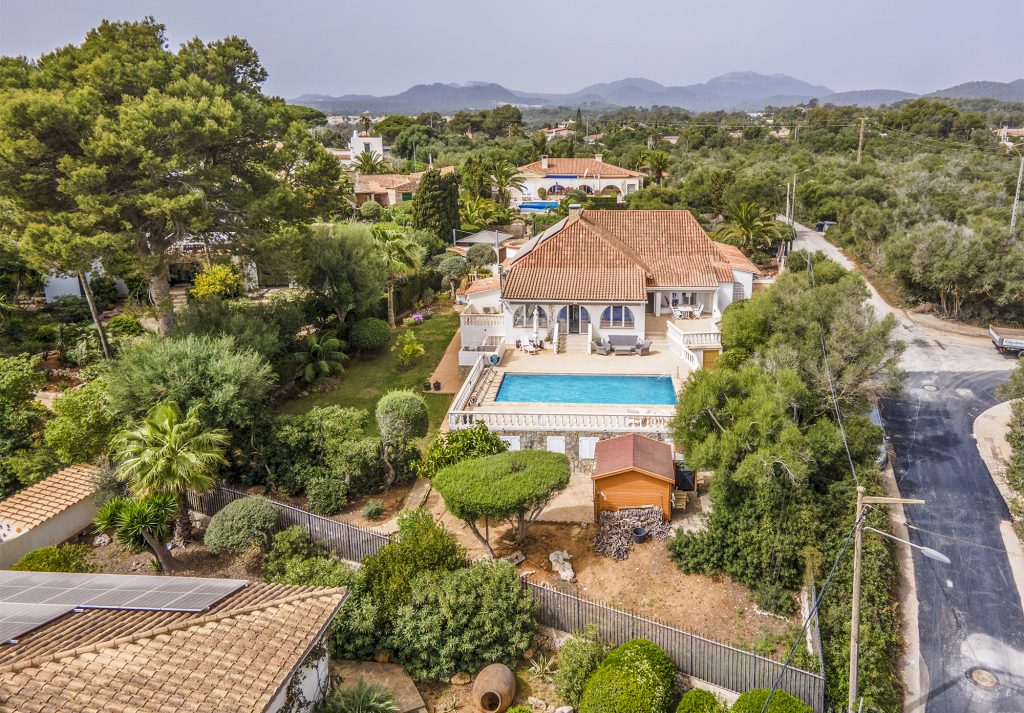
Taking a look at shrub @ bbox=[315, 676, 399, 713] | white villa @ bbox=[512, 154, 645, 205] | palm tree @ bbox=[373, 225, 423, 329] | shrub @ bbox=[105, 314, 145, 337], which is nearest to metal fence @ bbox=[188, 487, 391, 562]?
shrub @ bbox=[315, 676, 399, 713]

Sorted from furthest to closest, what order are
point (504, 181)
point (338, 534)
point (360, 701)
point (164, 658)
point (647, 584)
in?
point (504, 181)
point (338, 534)
point (647, 584)
point (360, 701)
point (164, 658)

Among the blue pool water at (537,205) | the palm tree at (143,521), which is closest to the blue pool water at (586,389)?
the palm tree at (143,521)

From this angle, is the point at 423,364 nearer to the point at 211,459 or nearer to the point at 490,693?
the point at 211,459

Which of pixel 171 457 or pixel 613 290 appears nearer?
pixel 171 457

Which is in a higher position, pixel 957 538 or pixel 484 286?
pixel 484 286

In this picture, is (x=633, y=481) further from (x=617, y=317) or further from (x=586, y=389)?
(x=617, y=317)

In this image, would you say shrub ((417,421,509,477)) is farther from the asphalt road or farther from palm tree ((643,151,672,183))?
palm tree ((643,151,672,183))

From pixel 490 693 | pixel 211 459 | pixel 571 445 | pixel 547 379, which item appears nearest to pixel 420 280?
pixel 547 379

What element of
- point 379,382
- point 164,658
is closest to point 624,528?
point 164,658
